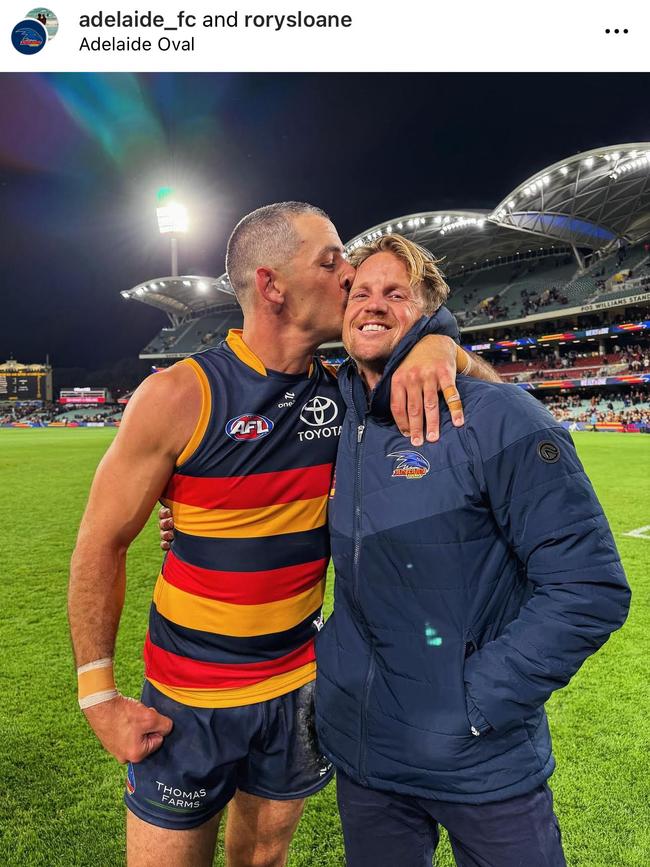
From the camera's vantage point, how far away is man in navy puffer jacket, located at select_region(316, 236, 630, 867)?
1.43 m

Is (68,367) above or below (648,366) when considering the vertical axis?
above

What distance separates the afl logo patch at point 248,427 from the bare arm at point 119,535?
176 millimetres

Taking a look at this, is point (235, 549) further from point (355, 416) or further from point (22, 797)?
point (22, 797)

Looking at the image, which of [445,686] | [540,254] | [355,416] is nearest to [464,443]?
[355,416]

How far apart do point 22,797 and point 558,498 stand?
10.2 ft

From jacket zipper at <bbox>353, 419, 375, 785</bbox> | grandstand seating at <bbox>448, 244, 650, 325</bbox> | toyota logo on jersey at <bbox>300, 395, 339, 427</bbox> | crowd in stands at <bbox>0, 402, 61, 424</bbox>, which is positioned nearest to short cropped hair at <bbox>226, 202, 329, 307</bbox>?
toyota logo on jersey at <bbox>300, 395, 339, 427</bbox>

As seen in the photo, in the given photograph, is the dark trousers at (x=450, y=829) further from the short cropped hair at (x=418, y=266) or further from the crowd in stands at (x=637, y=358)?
the crowd in stands at (x=637, y=358)

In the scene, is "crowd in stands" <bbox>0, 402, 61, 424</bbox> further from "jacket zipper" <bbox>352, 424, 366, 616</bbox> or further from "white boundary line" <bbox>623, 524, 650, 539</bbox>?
"jacket zipper" <bbox>352, 424, 366, 616</bbox>

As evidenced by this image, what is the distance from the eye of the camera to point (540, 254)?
5809 centimetres

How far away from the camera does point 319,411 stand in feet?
7.00

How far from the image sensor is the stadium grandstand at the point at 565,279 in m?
38.0

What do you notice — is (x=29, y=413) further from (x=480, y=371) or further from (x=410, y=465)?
(x=410, y=465)
